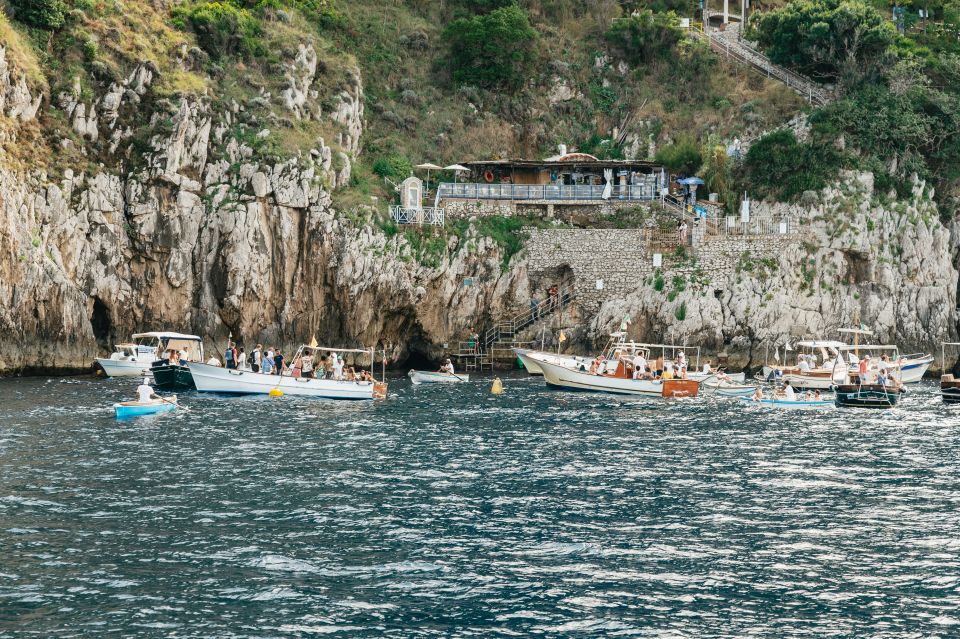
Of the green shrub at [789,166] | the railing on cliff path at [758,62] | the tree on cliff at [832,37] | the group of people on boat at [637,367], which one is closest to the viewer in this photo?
the group of people on boat at [637,367]

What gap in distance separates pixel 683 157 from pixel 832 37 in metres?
13.6

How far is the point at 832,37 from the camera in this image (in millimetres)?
76750

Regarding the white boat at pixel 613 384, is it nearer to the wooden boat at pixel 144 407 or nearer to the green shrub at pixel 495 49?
the wooden boat at pixel 144 407

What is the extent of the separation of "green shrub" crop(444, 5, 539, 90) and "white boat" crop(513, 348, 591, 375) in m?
29.0

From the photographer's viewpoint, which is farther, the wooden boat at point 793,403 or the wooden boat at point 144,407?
the wooden boat at point 793,403

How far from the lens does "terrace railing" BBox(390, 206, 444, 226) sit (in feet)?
232

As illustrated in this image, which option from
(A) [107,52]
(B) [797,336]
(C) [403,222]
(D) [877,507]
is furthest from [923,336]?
(A) [107,52]

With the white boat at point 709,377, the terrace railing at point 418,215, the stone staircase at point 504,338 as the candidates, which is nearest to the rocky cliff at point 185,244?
the terrace railing at point 418,215

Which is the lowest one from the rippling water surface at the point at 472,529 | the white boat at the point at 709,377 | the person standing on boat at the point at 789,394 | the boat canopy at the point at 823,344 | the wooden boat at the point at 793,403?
the rippling water surface at the point at 472,529

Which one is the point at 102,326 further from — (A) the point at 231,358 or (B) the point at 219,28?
(B) the point at 219,28

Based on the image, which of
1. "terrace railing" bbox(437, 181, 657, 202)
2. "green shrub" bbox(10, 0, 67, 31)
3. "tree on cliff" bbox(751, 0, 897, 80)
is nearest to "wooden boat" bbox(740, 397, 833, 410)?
"terrace railing" bbox(437, 181, 657, 202)

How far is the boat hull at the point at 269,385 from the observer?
5366 cm

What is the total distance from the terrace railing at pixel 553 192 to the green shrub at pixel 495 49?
13.5m

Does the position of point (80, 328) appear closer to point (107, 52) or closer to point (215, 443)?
point (107, 52)
